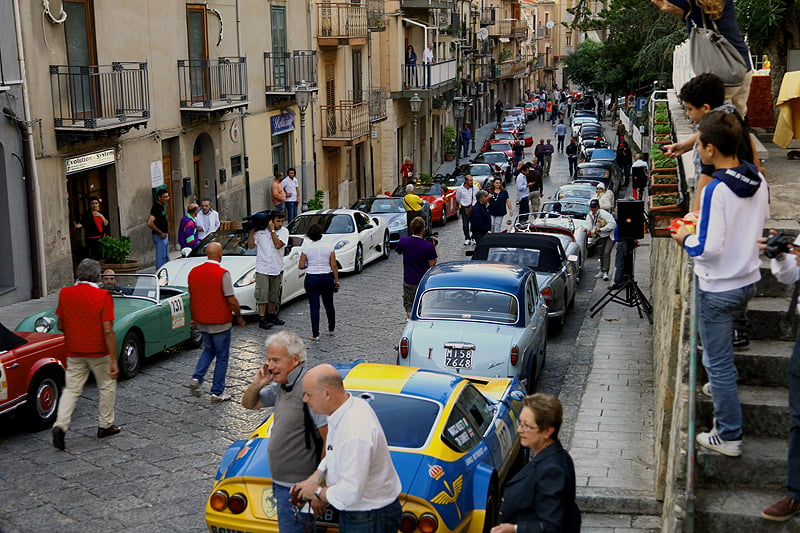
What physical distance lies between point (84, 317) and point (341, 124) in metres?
25.9

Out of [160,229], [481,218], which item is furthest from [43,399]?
[481,218]

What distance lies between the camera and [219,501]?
706 cm

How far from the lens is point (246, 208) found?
28.6m

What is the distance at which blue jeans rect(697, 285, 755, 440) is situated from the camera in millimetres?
6172

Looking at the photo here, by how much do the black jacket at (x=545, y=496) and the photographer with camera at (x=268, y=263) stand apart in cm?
1090

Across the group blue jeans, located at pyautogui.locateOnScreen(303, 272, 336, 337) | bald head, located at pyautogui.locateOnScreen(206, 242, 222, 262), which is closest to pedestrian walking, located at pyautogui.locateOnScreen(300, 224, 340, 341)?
blue jeans, located at pyautogui.locateOnScreen(303, 272, 336, 337)

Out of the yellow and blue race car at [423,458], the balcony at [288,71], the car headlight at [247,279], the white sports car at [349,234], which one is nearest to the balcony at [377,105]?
the balcony at [288,71]

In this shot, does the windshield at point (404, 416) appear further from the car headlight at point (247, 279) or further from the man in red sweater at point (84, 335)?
the car headlight at point (247, 279)

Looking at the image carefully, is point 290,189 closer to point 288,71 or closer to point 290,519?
point 288,71

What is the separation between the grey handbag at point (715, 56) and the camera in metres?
9.57

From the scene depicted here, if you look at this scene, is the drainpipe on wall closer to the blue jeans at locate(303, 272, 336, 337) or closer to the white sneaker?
the blue jeans at locate(303, 272, 336, 337)

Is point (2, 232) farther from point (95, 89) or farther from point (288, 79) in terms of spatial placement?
point (288, 79)

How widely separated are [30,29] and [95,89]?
184cm

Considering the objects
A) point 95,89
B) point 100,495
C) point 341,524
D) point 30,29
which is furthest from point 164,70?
point 341,524
